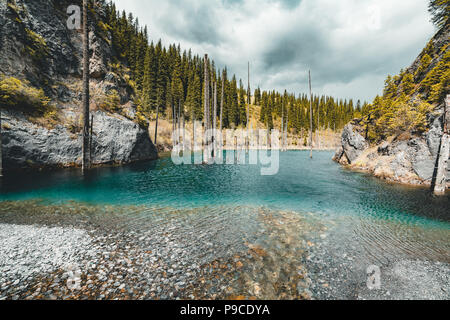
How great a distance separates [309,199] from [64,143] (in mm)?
21981

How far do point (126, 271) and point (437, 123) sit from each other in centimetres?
2132

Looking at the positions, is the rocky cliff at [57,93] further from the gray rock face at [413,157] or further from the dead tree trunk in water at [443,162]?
the gray rock face at [413,157]

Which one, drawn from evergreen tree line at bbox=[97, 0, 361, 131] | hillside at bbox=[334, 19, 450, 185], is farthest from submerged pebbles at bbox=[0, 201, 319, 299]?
evergreen tree line at bbox=[97, 0, 361, 131]

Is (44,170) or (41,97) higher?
(41,97)

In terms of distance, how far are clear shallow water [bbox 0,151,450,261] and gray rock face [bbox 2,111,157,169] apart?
5.88 ft

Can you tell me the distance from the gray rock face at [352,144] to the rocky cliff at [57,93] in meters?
30.6

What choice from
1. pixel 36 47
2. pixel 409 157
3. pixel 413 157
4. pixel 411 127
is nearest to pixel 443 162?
pixel 413 157

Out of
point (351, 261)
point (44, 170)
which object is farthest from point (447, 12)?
point (44, 170)

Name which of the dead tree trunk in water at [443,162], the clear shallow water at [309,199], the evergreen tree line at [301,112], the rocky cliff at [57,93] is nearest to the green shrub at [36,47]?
the rocky cliff at [57,93]

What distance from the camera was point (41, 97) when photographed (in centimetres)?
1653

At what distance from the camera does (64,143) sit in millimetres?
16656

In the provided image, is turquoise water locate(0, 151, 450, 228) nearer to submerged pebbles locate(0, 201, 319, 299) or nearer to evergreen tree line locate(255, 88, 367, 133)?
submerged pebbles locate(0, 201, 319, 299)

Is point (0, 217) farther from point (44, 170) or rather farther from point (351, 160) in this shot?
point (351, 160)
